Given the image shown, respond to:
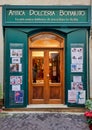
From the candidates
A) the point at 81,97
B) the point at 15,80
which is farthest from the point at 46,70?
the point at 81,97

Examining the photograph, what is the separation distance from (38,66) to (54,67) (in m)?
0.64

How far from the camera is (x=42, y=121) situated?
11.6 metres

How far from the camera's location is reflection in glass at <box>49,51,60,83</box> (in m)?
13.8

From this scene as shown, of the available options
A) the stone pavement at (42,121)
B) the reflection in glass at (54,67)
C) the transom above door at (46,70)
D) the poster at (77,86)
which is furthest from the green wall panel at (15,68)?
the poster at (77,86)

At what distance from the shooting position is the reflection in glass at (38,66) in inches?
542

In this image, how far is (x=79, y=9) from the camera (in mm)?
13312

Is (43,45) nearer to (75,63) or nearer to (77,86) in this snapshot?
(75,63)

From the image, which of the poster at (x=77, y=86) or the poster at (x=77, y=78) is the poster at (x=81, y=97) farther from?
the poster at (x=77, y=78)

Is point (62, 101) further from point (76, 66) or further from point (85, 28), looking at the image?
point (85, 28)

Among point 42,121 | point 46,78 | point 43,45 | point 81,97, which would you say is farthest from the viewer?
point 46,78

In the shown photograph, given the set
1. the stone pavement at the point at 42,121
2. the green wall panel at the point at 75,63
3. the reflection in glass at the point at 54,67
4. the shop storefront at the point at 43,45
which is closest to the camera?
the stone pavement at the point at 42,121

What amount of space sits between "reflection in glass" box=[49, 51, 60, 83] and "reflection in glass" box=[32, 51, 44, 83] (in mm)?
321

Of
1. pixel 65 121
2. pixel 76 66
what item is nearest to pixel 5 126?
pixel 65 121

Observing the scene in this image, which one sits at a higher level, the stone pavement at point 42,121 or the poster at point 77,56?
the poster at point 77,56
